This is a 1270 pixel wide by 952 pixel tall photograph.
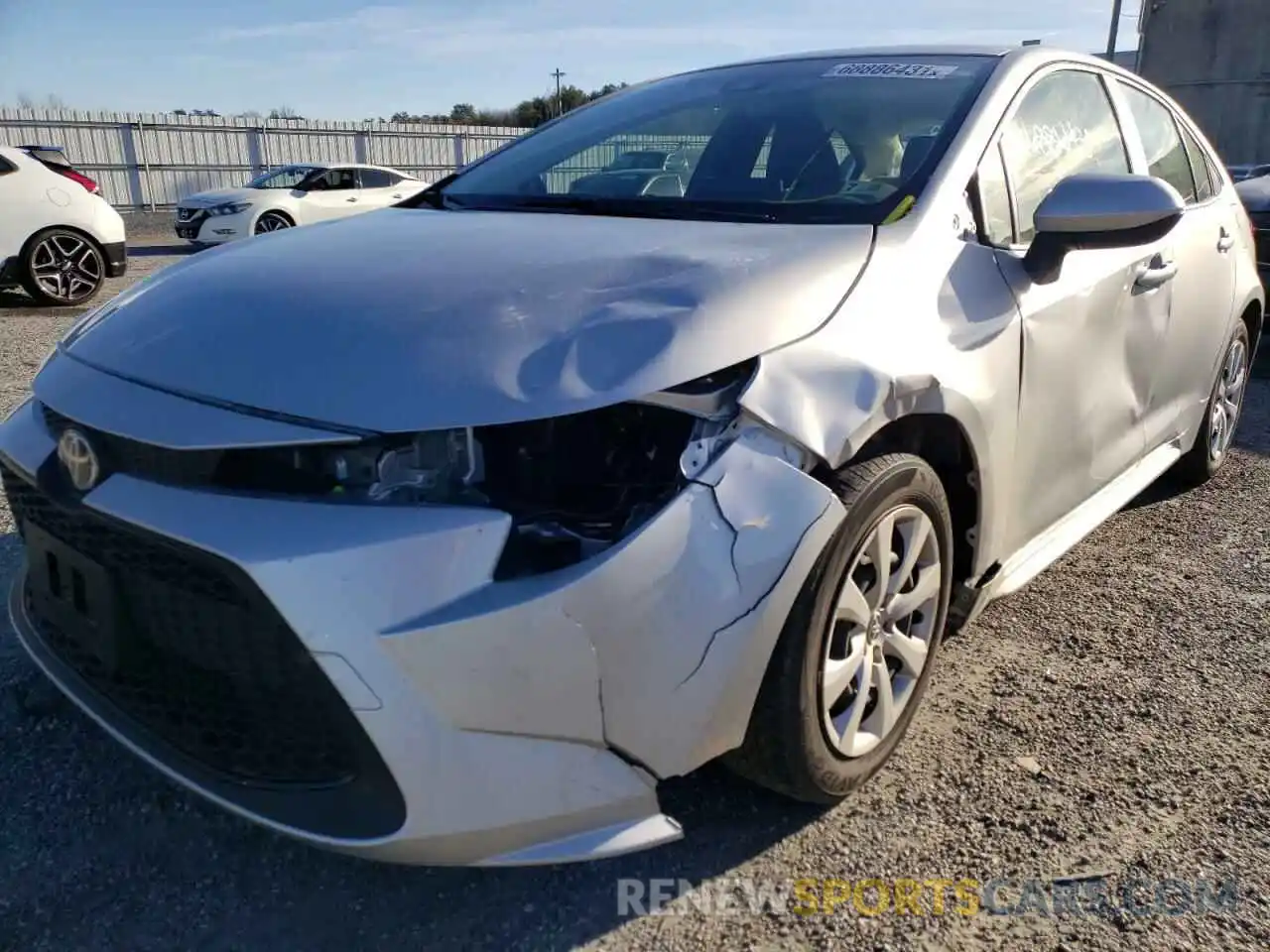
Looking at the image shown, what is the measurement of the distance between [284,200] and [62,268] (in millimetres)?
6347

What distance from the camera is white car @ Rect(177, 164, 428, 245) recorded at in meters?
14.5

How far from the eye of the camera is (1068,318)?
2.61 metres

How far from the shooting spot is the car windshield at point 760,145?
97.8 inches

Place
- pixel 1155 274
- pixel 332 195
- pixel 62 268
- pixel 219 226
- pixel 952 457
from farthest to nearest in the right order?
1. pixel 332 195
2. pixel 219 226
3. pixel 62 268
4. pixel 1155 274
5. pixel 952 457

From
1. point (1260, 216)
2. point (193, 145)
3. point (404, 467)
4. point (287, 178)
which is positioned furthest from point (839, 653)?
point (193, 145)

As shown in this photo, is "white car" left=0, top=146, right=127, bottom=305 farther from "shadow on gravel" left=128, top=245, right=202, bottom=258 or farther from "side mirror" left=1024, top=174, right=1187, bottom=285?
"side mirror" left=1024, top=174, right=1187, bottom=285

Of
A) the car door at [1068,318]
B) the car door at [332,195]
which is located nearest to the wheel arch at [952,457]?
the car door at [1068,318]

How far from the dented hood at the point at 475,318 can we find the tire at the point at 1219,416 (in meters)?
2.56

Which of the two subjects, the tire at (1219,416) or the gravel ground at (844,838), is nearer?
the gravel ground at (844,838)

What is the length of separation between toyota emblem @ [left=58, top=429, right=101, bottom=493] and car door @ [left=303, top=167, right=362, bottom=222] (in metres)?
14.0

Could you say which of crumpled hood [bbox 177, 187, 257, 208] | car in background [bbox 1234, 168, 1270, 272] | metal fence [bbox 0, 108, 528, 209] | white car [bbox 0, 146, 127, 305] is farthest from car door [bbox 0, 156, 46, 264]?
metal fence [bbox 0, 108, 528, 209]

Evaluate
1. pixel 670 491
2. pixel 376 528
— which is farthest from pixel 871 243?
pixel 376 528

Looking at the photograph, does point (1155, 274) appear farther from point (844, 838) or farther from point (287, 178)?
point (287, 178)

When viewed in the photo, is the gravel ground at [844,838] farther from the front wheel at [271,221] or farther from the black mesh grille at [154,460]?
the front wheel at [271,221]
